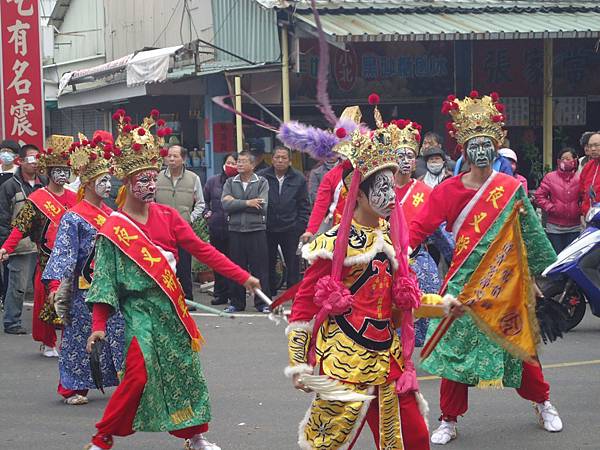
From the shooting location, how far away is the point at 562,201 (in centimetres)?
1316

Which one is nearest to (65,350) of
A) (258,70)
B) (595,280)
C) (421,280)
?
(421,280)

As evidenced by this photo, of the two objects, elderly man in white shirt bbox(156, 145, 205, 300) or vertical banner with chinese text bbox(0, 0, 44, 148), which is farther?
vertical banner with chinese text bbox(0, 0, 44, 148)

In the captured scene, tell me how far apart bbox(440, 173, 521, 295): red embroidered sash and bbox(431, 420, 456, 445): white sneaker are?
0.77 metres

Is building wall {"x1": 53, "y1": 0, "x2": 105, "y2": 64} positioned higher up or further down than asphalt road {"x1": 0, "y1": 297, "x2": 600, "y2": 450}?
higher up

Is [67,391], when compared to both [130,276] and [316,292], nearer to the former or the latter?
[130,276]

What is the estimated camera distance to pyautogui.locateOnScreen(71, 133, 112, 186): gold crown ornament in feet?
26.7

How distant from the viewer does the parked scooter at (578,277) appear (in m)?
10.7

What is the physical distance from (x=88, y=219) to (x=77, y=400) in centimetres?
131

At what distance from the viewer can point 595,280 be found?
1072 centimetres

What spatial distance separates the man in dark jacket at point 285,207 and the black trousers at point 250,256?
394 millimetres

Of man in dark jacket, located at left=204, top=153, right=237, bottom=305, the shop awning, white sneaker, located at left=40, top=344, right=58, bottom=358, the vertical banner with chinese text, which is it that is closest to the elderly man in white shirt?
man in dark jacket, located at left=204, top=153, right=237, bottom=305

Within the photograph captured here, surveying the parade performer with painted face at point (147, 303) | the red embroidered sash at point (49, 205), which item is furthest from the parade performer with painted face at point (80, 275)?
the red embroidered sash at point (49, 205)

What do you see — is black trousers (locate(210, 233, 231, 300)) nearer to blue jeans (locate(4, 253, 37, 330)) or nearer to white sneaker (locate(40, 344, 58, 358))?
blue jeans (locate(4, 253, 37, 330))

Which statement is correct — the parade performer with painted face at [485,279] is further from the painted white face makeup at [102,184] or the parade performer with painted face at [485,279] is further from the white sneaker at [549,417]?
the painted white face makeup at [102,184]
